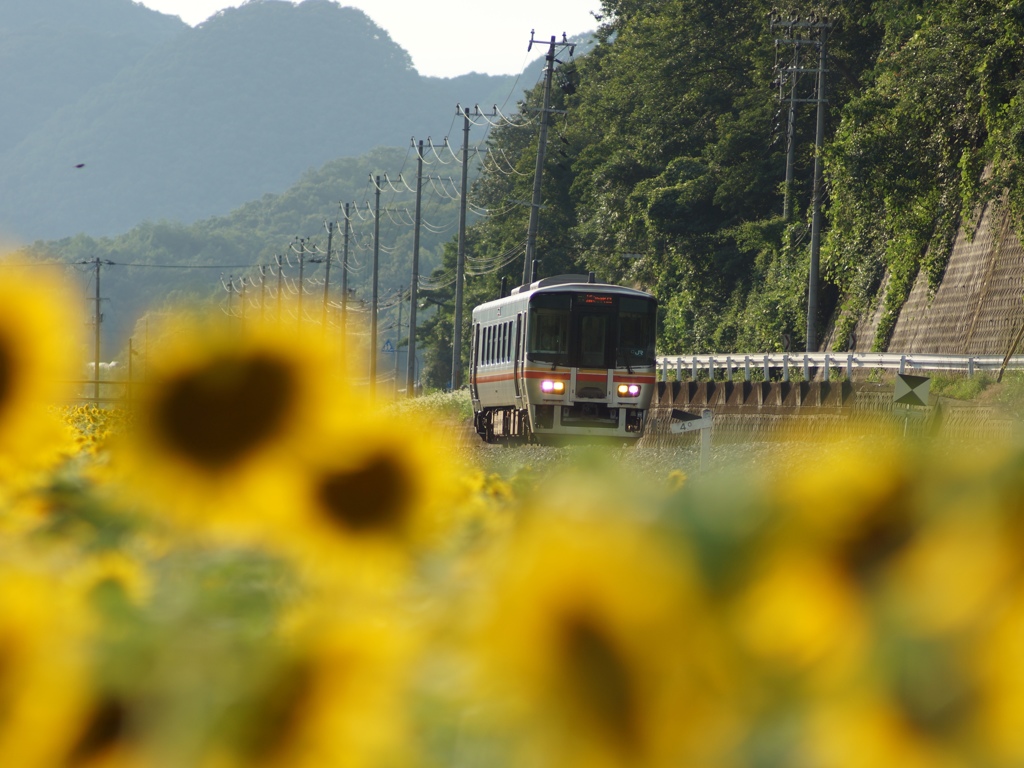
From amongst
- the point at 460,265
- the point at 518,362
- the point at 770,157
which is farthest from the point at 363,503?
the point at 460,265

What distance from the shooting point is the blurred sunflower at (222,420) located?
1.37 meters

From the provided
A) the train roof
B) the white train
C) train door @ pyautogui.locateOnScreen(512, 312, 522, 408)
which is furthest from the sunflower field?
train door @ pyautogui.locateOnScreen(512, 312, 522, 408)

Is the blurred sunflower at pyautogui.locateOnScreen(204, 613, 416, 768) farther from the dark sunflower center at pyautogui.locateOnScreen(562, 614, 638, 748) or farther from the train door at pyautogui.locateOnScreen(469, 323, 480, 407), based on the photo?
the train door at pyautogui.locateOnScreen(469, 323, 480, 407)

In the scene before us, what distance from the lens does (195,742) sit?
0.93 metres

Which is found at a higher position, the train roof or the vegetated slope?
the vegetated slope

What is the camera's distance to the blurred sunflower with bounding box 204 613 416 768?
0.94m

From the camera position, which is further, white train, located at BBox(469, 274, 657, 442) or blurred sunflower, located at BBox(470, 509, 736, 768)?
white train, located at BBox(469, 274, 657, 442)

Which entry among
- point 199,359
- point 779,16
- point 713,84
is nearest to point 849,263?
point 779,16

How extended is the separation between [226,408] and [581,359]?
76.2 ft

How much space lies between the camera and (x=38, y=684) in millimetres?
974

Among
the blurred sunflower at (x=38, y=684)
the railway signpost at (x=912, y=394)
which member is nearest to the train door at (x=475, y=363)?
the railway signpost at (x=912, y=394)

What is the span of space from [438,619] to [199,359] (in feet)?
1.24

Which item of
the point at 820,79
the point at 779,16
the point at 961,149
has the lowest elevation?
the point at 961,149

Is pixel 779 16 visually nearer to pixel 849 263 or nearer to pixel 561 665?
pixel 849 263
